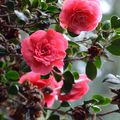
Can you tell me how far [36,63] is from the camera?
2.74 ft

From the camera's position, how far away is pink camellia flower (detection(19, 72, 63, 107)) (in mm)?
923

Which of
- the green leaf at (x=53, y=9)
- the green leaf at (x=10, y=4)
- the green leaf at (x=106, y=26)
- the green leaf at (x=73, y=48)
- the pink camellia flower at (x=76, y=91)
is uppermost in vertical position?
the green leaf at (x=10, y=4)

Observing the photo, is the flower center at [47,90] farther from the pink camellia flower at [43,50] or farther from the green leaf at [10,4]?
the green leaf at [10,4]

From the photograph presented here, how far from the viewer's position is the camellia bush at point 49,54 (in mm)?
835

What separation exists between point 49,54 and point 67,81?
3.8 inches

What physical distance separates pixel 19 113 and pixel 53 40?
171 mm

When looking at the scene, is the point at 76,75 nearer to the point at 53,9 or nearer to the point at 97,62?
the point at 97,62

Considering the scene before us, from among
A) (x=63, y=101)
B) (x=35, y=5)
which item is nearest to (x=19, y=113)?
(x=63, y=101)

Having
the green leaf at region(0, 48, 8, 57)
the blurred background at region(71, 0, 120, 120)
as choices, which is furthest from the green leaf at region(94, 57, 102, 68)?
the blurred background at region(71, 0, 120, 120)

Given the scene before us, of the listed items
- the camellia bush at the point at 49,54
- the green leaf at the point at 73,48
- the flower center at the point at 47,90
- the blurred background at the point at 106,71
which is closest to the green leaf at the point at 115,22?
the camellia bush at the point at 49,54

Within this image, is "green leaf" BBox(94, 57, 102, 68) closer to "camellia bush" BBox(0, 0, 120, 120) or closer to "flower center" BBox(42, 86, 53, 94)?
"camellia bush" BBox(0, 0, 120, 120)

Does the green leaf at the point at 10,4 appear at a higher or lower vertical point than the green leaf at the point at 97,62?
higher

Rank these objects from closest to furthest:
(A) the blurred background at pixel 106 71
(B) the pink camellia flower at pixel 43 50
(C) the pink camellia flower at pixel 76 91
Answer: (B) the pink camellia flower at pixel 43 50 < (C) the pink camellia flower at pixel 76 91 < (A) the blurred background at pixel 106 71

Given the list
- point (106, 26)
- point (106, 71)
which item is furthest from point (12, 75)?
point (106, 71)
